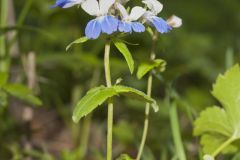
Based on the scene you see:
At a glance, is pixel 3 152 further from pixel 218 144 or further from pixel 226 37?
pixel 226 37

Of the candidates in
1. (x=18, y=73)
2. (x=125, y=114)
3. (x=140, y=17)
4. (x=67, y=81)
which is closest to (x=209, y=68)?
(x=125, y=114)

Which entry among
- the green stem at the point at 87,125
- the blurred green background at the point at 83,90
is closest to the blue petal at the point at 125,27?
the blurred green background at the point at 83,90

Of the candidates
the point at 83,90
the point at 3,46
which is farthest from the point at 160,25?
the point at 83,90

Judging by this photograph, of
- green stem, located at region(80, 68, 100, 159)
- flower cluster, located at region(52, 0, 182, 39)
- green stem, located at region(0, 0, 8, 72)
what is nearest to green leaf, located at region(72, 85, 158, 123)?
flower cluster, located at region(52, 0, 182, 39)

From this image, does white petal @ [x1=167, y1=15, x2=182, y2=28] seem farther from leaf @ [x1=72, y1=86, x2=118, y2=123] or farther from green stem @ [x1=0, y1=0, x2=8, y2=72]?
green stem @ [x1=0, y1=0, x2=8, y2=72]

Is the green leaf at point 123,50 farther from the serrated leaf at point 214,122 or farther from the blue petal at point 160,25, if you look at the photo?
the serrated leaf at point 214,122

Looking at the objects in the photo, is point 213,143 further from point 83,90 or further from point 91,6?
point 83,90

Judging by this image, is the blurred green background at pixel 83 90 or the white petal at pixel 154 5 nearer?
the white petal at pixel 154 5
